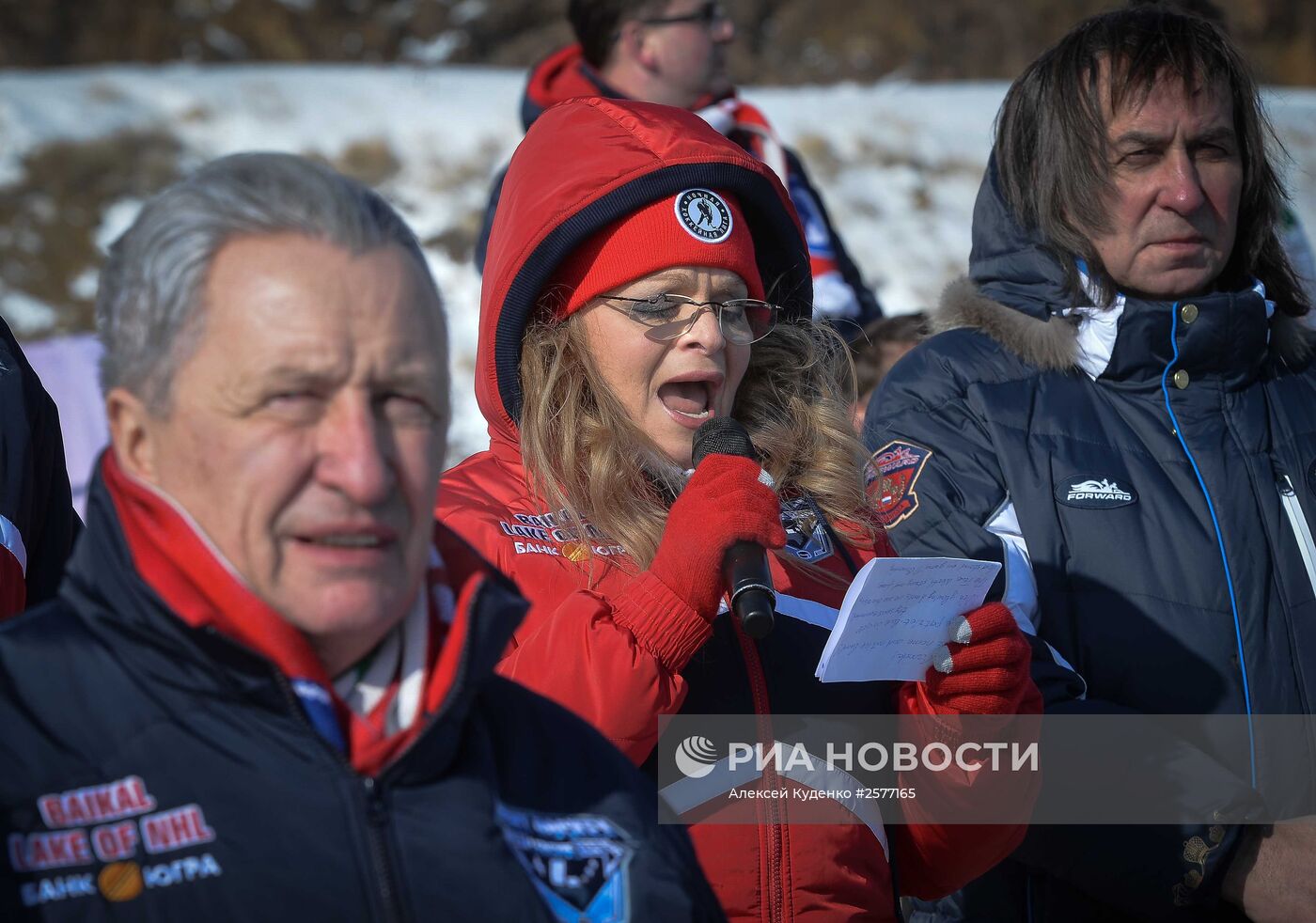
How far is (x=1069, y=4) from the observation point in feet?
52.1

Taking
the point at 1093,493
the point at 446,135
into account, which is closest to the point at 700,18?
the point at 1093,493

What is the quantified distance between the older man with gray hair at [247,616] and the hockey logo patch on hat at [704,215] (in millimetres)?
1223

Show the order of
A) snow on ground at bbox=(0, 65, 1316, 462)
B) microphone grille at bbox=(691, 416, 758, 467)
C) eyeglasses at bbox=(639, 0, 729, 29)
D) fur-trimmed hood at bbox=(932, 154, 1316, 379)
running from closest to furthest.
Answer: microphone grille at bbox=(691, 416, 758, 467), fur-trimmed hood at bbox=(932, 154, 1316, 379), eyeglasses at bbox=(639, 0, 729, 29), snow on ground at bbox=(0, 65, 1316, 462)

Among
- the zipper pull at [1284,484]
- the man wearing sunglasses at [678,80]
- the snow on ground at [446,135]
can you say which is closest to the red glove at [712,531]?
the zipper pull at [1284,484]

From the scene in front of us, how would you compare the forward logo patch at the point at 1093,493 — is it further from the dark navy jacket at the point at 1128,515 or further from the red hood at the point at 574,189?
the red hood at the point at 574,189

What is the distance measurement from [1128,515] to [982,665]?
2.52 ft

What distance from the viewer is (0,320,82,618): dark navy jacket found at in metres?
2.72

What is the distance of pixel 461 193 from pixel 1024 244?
785 cm

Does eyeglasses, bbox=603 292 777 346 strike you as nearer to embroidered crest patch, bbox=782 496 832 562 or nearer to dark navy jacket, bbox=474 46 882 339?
embroidered crest patch, bbox=782 496 832 562

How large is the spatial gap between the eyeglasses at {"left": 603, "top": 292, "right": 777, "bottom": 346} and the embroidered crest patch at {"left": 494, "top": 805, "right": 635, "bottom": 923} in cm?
126

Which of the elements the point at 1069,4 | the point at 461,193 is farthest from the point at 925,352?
the point at 1069,4

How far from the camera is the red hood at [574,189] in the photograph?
111 inches

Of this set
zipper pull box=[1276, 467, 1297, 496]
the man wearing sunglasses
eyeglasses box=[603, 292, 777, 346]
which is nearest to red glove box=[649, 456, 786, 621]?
eyeglasses box=[603, 292, 777, 346]

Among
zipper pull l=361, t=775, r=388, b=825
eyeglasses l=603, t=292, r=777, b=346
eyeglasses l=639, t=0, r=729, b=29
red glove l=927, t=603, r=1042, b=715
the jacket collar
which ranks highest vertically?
eyeglasses l=639, t=0, r=729, b=29
